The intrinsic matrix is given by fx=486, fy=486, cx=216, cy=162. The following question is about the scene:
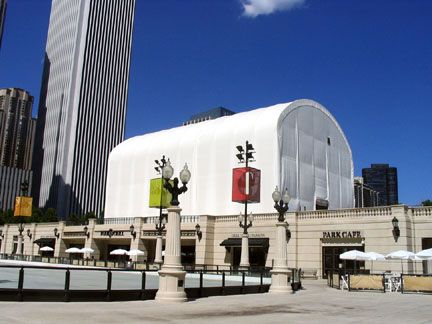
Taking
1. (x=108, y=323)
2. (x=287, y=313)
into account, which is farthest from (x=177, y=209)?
(x=108, y=323)

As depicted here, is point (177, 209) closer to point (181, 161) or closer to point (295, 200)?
point (295, 200)

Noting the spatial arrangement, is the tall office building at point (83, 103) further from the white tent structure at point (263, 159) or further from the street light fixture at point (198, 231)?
the street light fixture at point (198, 231)

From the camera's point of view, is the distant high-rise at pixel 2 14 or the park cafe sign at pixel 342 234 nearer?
the park cafe sign at pixel 342 234

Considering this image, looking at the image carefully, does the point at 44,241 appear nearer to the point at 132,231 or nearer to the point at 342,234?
the point at 132,231

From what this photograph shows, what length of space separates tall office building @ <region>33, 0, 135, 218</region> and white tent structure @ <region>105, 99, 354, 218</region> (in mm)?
77211

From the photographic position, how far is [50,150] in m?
154

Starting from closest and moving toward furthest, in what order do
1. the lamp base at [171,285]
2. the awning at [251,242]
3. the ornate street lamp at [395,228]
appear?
the lamp base at [171,285] → the ornate street lamp at [395,228] → the awning at [251,242]

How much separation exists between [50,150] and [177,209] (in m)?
144

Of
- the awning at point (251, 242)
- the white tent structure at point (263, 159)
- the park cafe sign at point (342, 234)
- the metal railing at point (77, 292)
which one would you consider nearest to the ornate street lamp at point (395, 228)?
the park cafe sign at point (342, 234)

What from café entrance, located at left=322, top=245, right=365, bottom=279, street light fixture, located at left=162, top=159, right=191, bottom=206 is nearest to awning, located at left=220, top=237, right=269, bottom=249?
café entrance, located at left=322, top=245, right=365, bottom=279

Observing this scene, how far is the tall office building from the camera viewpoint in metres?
148

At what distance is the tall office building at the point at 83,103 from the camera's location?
148m

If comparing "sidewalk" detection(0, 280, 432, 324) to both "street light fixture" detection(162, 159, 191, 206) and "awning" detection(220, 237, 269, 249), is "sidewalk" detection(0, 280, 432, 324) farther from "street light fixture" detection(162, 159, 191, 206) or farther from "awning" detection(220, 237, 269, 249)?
"awning" detection(220, 237, 269, 249)

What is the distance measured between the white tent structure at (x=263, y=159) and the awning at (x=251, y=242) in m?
7.65
